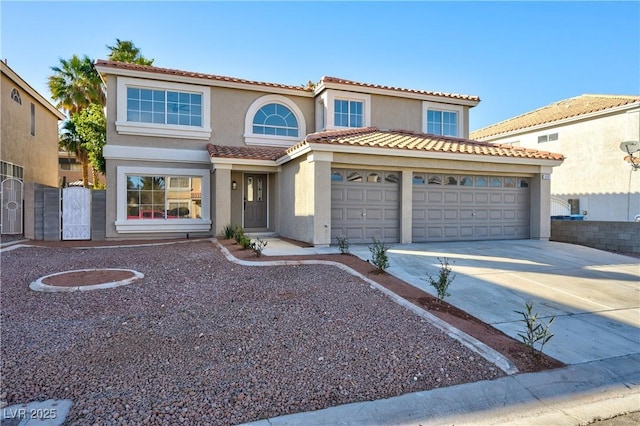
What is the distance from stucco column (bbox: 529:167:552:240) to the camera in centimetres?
1423

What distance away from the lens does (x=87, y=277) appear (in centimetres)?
771

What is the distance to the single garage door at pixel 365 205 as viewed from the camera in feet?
39.9

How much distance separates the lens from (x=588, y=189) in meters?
19.9

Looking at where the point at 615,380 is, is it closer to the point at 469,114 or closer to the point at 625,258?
the point at 625,258

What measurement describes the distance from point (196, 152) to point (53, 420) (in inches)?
495

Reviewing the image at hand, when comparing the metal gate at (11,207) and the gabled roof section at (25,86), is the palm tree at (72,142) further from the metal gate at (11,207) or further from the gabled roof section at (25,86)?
the metal gate at (11,207)

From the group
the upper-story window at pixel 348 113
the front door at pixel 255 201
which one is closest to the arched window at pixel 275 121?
the upper-story window at pixel 348 113

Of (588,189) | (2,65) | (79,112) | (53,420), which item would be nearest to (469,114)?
(588,189)

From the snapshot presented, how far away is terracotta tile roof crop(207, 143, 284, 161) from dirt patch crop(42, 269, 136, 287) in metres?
6.15

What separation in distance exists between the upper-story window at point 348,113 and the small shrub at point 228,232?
6.22 metres

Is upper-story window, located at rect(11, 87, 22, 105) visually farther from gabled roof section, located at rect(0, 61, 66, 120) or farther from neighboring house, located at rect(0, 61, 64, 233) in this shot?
gabled roof section, located at rect(0, 61, 66, 120)

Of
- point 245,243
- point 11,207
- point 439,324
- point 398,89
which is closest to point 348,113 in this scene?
point 398,89

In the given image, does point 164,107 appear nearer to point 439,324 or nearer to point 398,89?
point 398,89

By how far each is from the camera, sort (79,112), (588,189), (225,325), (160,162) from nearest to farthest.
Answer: (225,325)
(160,162)
(588,189)
(79,112)
